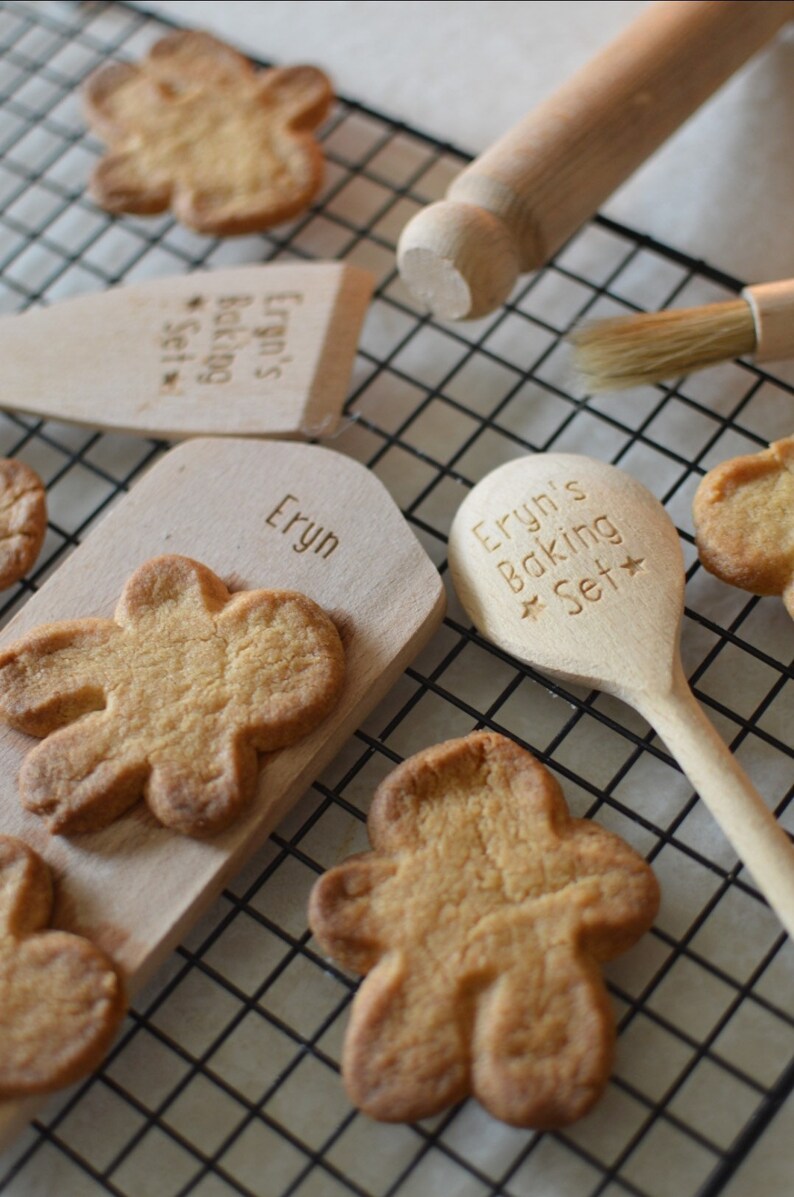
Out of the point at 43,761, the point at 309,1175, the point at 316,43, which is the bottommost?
the point at 309,1175

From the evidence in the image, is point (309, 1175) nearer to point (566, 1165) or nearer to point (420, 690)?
point (566, 1165)

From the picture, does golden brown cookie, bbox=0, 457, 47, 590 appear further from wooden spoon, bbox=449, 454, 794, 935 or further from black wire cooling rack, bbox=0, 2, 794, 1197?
wooden spoon, bbox=449, 454, 794, 935

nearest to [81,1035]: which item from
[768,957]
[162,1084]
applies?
[162,1084]

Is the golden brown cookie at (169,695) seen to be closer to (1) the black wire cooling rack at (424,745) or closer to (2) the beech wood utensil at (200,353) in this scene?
A: (1) the black wire cooling rack at (424,745)

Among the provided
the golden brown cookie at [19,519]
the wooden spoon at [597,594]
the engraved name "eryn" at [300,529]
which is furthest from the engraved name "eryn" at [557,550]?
the golden brown cookie at [19,519]

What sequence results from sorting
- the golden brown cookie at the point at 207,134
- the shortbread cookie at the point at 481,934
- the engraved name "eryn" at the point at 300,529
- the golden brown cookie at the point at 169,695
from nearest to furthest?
the shortbread cookie at the point at 481,934, the golden brown cookie at the point at 169,695, the engraved name "eryn" at the point at 300,529, the golden brown cookie at the point at 207,134

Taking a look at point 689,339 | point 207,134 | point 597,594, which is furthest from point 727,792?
point 207,134
